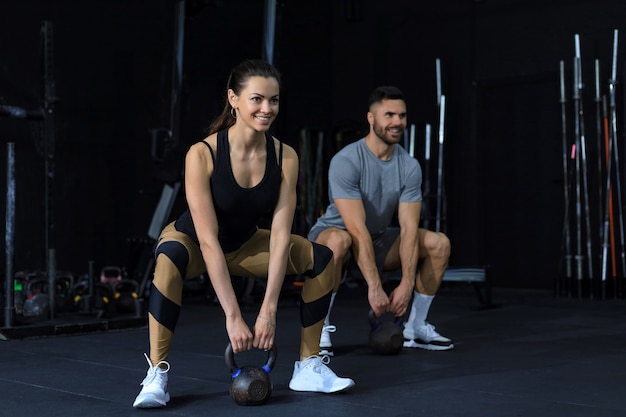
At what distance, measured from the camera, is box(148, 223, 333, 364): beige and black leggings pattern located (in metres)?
2.51

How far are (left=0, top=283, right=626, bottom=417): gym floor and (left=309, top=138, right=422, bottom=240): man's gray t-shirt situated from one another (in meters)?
0.55

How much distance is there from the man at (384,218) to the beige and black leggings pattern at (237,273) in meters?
0.70

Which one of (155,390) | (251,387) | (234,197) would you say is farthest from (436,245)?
(155,390)

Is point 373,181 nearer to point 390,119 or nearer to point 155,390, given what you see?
point 390,119

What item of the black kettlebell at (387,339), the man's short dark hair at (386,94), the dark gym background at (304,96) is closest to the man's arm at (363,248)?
the black kettlebell at (387,339)

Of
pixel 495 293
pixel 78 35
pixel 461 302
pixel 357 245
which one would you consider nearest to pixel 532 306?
pixel 461 302

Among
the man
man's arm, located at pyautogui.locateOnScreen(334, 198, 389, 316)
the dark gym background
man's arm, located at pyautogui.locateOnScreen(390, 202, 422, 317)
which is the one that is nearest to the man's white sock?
the man

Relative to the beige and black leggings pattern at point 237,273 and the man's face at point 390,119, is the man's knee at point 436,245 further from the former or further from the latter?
the beige and black leggings pattern at point 237,273

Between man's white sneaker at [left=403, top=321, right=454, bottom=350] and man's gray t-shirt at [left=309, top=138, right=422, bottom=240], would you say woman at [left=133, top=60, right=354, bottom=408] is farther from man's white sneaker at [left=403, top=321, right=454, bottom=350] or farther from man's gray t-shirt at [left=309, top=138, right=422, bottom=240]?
man's white sneaker at [left=403, top=321, right=454, bottom=350]

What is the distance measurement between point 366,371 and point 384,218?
771 mm

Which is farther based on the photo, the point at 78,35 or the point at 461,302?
the point at 78,35

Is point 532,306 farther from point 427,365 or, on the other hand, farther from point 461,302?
point 427,365

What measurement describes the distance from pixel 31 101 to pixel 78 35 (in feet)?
1.99

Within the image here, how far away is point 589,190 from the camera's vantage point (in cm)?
640
